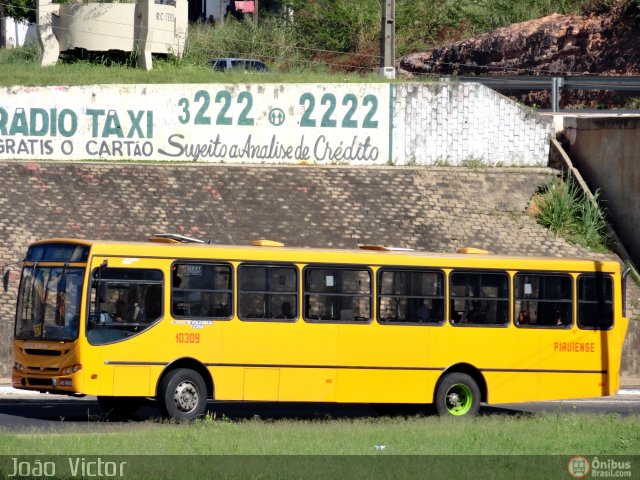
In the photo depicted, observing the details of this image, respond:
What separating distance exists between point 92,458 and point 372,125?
75.0 ft

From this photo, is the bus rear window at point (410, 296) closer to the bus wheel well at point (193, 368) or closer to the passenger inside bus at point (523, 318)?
the passenger inside bus at point (523, 318)

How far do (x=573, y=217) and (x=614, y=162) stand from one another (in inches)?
88.1

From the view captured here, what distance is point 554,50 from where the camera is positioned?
46.4 meters

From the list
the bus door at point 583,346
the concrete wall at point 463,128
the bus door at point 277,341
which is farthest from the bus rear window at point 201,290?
the concrete wall at point 463,128

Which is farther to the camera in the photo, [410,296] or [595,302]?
[595,302]

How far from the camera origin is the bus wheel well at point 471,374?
19.9 metres

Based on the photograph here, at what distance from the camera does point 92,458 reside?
41.3 ft

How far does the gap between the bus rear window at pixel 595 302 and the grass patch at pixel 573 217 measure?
11219mm

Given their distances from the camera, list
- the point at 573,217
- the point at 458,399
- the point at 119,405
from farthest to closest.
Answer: the point at 573,217 < the point at 458,399 < the point at 119,405

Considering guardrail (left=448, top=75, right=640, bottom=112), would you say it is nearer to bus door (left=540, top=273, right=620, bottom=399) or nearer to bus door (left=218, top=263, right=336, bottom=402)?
bus door (left=540, top=273, right=620, bottom=399)

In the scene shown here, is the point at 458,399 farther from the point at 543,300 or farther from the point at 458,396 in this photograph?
the point at 543,300

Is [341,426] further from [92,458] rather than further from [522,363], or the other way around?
[92,458]

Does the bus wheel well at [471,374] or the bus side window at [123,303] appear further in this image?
the bus wheel well at [471,374]

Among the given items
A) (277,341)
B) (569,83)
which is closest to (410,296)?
(277,341)
